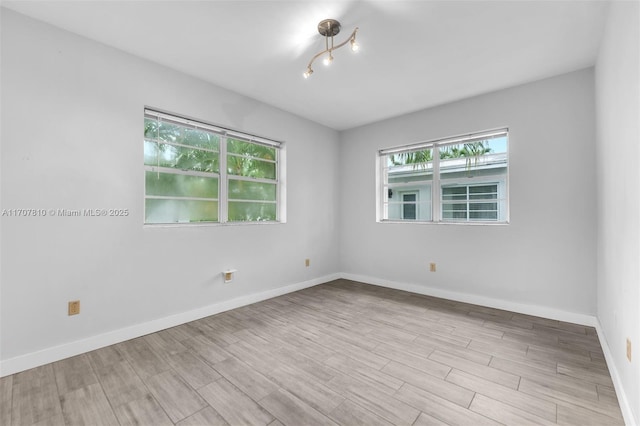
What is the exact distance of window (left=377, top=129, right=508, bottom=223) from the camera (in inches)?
138

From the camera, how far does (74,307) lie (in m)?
2.28

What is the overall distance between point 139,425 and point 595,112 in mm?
4482

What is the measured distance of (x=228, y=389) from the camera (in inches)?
71.6

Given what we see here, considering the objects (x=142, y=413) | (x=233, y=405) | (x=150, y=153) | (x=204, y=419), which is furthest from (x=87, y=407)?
(x=150, y=153)

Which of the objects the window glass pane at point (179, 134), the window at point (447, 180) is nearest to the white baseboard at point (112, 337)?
the window glass pane at point (179, 134)

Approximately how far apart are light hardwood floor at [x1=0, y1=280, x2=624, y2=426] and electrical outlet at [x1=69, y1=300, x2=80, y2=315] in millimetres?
354

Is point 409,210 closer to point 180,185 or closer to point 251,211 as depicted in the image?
point 251,211

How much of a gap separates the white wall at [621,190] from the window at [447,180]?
3.46 ft

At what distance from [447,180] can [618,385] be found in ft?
8.64

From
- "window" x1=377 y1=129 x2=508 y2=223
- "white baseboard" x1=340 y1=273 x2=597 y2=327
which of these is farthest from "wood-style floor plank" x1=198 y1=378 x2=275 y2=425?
"window" x1=377 y1=129 x2=508 y2=223

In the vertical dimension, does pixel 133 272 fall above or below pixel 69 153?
below

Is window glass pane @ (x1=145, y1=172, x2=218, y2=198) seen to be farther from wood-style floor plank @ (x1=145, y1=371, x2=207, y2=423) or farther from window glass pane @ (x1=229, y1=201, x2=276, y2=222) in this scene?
wood-style floor plank @ (x1=145, y1=371, x2=207, y2=423)

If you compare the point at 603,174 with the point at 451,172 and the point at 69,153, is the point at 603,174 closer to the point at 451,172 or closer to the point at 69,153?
the point at 451,172

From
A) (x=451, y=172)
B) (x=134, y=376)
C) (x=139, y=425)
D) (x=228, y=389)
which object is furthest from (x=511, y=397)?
(x=451, y=172)
